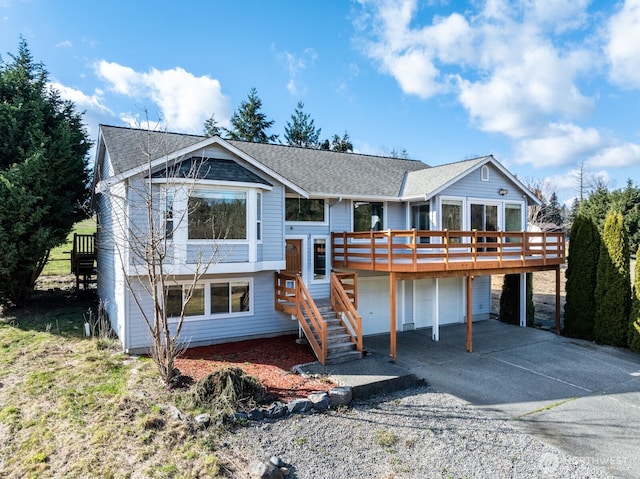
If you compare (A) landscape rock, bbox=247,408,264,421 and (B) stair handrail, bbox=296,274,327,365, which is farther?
(B) stair handrail, bbox=296,274,327,365

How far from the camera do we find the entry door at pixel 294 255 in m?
13.0

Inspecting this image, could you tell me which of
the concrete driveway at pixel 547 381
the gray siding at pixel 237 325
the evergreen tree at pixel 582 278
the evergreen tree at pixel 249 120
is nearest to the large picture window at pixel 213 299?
the gray siding at pixel 237 325

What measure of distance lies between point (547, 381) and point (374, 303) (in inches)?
238

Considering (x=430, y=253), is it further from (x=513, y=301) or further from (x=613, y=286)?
(x=513, y=301)

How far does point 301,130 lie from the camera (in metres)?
39.9

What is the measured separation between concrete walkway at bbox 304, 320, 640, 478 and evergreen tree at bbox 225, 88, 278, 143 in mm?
28099

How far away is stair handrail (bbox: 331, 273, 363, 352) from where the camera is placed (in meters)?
10.5

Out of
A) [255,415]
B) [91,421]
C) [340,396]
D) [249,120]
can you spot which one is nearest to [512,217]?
[340,396]

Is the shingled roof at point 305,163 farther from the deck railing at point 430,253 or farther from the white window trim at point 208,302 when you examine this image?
the white window trim at point 208,302

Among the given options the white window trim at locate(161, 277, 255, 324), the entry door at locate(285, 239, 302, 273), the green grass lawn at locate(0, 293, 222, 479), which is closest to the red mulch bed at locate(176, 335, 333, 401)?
the white window trim at locate(161, 277, 255, 324)

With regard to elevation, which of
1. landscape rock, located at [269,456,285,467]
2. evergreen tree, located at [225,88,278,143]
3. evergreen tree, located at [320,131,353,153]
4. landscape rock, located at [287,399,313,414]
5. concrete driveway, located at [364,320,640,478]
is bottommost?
concrete driveway, located at [364,320,640,478]

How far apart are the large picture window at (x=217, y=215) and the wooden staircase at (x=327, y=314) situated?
7.50ft

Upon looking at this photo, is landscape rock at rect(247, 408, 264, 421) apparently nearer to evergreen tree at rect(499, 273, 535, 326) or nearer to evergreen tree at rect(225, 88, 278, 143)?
evergreen tree at rect(499, 273, 535, 326)

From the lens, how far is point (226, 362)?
985 centimetres
